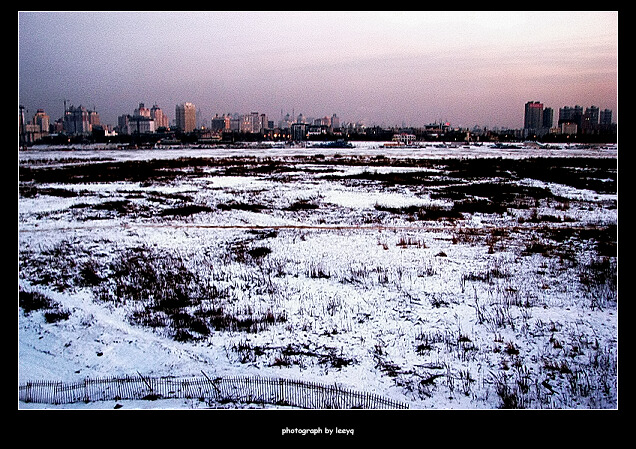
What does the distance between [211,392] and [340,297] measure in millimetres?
4044

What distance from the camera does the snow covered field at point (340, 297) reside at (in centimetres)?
597

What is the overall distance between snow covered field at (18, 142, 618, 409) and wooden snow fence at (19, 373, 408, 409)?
0.84 ft

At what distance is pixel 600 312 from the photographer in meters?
7.91

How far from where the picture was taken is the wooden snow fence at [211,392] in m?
4.92

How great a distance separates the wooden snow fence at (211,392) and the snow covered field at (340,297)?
26 centimetres

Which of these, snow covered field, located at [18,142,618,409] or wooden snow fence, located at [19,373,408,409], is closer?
wooden snow fence, located at [19,373,408,409]

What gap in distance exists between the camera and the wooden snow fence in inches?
194

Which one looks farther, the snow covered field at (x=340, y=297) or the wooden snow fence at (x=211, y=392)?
the snow covered field at (x=340, y=297)

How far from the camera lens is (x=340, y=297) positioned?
350 inches

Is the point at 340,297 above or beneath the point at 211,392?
above

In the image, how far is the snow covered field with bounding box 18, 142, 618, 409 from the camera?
597cm
